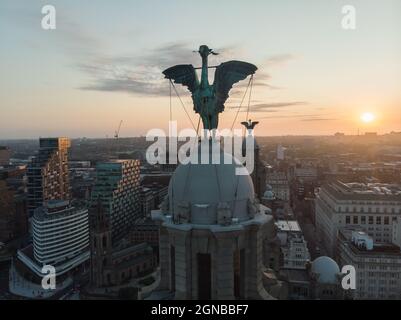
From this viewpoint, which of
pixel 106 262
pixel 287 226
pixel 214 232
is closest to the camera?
pixel 214 232

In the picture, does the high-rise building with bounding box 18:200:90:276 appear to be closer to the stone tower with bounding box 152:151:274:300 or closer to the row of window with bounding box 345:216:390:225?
the row of window with bounding box 345:216:390:225

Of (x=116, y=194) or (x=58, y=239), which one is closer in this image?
(x=58, y=239)

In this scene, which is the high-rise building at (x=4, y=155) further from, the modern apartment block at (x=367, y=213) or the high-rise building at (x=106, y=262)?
the modern apartment block at (x=367, y=213)

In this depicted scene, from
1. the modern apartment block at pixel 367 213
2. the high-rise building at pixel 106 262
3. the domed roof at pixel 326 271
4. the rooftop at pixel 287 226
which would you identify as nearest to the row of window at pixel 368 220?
the modern apartment block at pixel 367 213

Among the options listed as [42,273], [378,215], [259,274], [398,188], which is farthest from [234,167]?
[398,188]

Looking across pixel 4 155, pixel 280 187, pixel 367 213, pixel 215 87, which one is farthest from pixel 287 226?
pixel 4 155

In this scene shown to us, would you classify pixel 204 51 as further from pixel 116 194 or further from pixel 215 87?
pixel 116 194

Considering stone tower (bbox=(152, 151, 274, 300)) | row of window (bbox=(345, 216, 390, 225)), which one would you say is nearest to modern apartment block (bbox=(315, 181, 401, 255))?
row of window (bbox=(345, 216, 390, 225))
